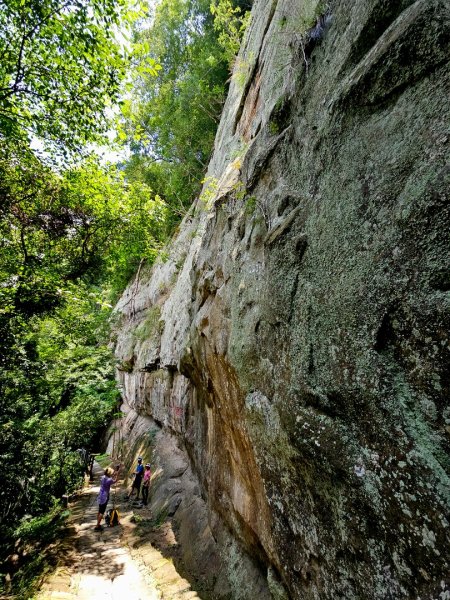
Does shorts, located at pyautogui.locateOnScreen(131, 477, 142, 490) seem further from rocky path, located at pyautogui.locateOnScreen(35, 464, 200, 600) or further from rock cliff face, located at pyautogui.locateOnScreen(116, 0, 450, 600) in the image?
rock cliff face, located at pyautogui.locateOnScreen(116, 0, 450, 600)

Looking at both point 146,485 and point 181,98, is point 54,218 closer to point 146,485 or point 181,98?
point 146,485

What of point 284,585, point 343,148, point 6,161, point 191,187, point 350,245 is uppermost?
point 191,187

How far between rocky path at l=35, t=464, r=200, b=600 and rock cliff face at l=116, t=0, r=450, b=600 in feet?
5.28

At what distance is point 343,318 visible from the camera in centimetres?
311

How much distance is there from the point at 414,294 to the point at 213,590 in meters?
6.91

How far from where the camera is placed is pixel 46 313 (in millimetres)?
8766

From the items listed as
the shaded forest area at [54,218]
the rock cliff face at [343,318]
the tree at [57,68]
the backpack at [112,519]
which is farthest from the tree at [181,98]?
the backpack at [112,519]

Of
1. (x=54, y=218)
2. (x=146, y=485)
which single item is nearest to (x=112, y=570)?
(x=146, y=485)

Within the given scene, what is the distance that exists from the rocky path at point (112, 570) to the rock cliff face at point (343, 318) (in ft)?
5.28

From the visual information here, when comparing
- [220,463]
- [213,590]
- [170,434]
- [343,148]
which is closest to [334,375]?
[343,148]

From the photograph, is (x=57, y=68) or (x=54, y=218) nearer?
(x=57, y=68)

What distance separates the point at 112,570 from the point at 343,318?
8769 mm

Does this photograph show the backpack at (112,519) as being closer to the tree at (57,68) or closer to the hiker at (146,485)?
the hiker at (146,485)

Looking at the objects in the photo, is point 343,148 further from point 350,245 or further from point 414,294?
point 414,294
